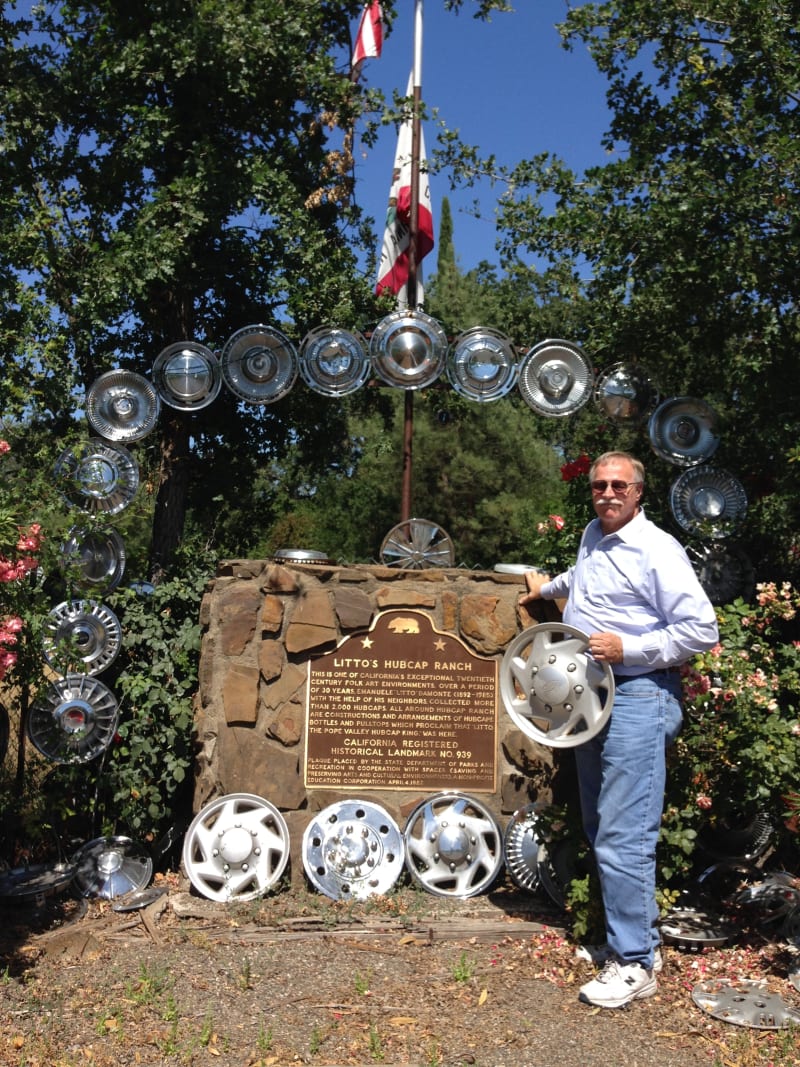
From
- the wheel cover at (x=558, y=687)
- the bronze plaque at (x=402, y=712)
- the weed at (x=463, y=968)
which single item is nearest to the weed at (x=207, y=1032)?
the weed at (x=463, y=968)

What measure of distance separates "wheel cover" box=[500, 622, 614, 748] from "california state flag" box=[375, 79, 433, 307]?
4143 mm

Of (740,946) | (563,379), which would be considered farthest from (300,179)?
(740,946)

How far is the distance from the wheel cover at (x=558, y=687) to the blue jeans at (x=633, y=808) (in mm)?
88

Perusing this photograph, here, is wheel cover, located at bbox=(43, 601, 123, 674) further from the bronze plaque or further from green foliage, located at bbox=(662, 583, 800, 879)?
green foliage, located at bbox=(662, 583, 800, 879)

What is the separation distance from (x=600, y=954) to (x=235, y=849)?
1.77 metres

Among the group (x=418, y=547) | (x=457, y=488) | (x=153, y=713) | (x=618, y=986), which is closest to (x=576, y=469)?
(x=418, y=547)

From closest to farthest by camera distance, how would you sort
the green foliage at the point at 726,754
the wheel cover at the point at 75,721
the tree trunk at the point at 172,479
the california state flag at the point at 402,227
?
1. the green foliage at the point at 726,754
2. the wheel cover at the point at 75,721
3. the california state flag at the point at 402,227
4. the tree trunk at the point at 172,479

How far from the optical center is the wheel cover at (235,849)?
5078 millimetres

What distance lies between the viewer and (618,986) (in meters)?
3.91

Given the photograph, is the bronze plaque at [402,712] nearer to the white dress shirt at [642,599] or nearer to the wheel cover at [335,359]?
the white dress shirt at [642,599]

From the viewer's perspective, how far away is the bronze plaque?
5465mm

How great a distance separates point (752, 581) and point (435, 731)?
2600 mm

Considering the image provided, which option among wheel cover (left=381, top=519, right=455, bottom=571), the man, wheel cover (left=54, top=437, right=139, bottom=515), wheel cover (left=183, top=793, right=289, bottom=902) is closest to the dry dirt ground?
wheel cover (left=183, top=793, right=289, bottom=902)

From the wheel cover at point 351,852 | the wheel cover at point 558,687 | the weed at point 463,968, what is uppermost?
the wheel cover at point 558,687
